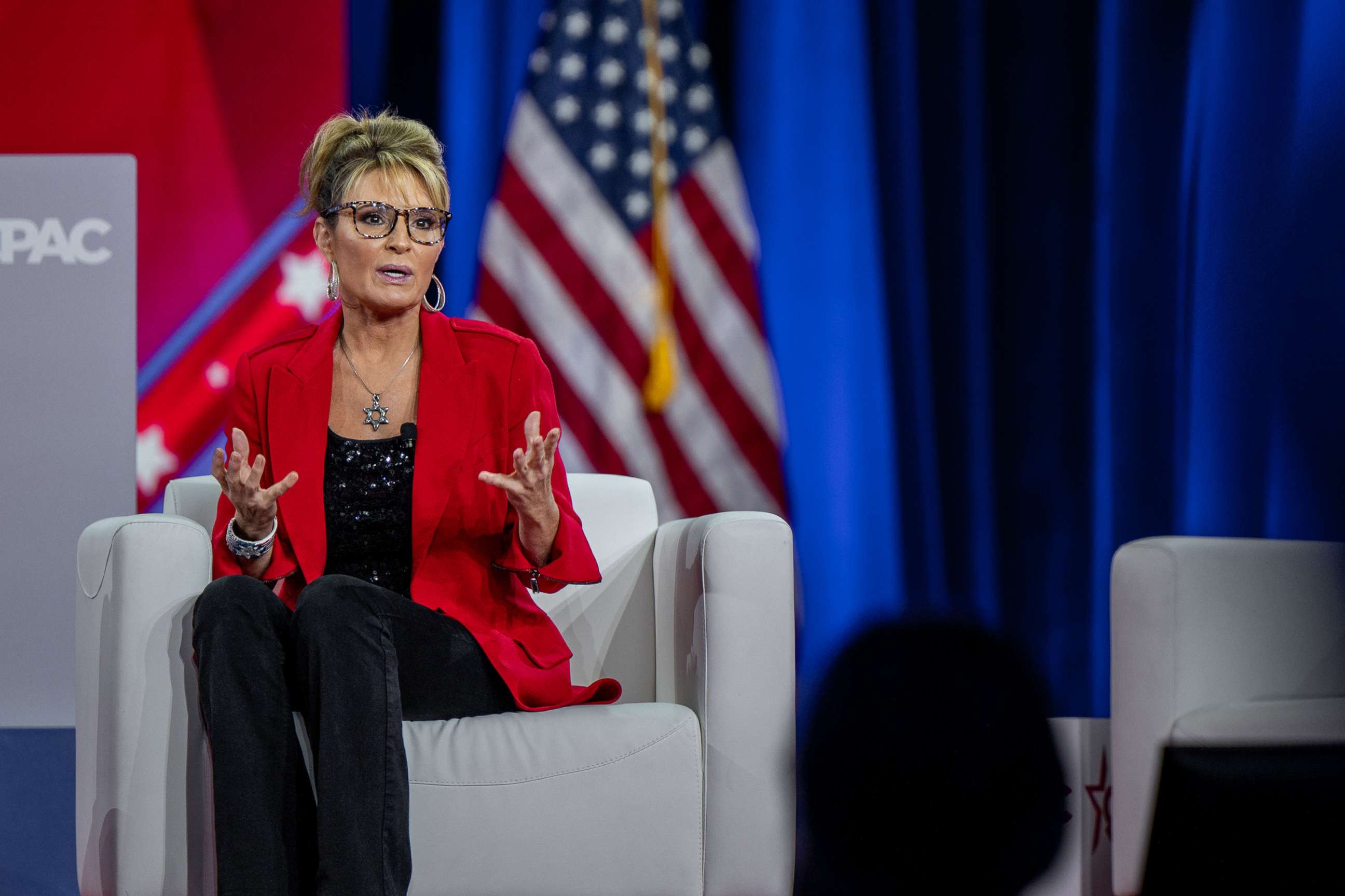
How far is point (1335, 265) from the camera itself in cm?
261

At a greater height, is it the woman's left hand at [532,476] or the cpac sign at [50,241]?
the cpac sign at [50,241]

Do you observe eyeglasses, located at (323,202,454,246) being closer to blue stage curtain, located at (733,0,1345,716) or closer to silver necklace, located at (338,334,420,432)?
silver necklace, located at (338,334,420,432)

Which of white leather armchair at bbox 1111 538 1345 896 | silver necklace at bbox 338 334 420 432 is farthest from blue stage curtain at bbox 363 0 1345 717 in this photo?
white leather armchair at bbox 1111 538 1345 896

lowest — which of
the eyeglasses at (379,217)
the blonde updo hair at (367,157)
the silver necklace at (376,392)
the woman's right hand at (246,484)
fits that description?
the woman's right hand at (246,484)

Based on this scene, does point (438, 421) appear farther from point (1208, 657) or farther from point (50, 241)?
point (50, 241)

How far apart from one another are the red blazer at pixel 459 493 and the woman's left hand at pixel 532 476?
0.07 m

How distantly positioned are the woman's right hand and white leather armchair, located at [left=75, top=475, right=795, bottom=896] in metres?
0.08

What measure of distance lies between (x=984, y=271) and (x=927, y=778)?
1.21m

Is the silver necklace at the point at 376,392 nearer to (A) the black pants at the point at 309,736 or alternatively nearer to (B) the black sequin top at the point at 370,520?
(B) the black sequin top at the point at 370,520

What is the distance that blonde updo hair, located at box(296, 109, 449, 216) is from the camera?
1815mm

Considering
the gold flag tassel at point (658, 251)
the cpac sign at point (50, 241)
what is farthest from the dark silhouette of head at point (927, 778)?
the cpac sign at point (50, 241)

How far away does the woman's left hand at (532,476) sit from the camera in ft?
5.11

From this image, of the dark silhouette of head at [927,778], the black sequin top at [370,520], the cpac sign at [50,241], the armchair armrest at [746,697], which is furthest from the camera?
the cpac sign at [50,241]

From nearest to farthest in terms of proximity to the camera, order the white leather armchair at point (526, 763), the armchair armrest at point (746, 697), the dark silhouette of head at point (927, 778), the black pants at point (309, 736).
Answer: the black pants at point (309, 736), the white leather armchair at point (526, 763), the armchair armrest at point (746, 697), the dark silhouette of head at point (927, 778)
